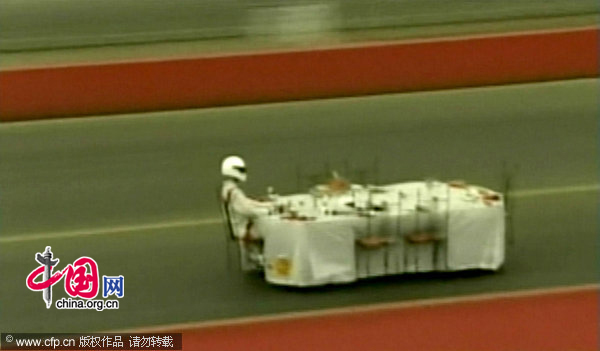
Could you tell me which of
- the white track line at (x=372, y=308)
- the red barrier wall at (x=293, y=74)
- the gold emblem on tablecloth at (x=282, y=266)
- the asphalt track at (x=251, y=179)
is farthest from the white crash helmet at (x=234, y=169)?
the white track line at (x=372, y=308)

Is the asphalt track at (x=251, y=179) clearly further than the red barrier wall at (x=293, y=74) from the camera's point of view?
Yes

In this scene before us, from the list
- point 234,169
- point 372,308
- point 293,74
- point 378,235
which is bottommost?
point 372,308

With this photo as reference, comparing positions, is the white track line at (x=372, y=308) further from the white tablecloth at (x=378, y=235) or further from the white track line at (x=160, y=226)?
the white track line at (x=160, y=226)

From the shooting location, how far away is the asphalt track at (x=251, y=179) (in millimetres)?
4258

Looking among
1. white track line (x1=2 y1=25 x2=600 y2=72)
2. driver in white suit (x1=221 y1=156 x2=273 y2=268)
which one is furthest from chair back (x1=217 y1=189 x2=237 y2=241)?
white track line (x1=2 y1=25 x2=600 y2=72)

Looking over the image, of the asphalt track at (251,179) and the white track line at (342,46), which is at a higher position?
the white track line at (342,46)

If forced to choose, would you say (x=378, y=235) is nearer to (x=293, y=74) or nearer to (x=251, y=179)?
(x=251, y=179)

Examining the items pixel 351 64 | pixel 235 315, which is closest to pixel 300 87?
pixel 351 64

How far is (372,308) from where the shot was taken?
412 centimetres

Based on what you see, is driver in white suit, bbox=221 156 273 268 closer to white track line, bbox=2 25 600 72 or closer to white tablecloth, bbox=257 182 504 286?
white tablecloth, bbox=257 182 504 286
